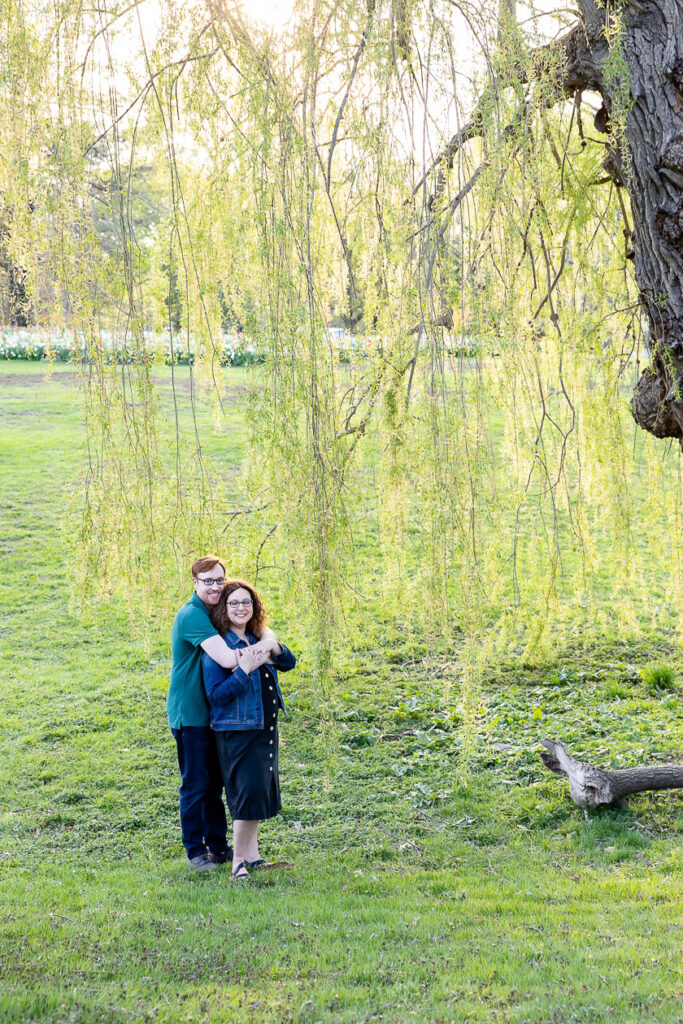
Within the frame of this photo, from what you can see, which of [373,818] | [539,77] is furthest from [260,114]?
[373,818]

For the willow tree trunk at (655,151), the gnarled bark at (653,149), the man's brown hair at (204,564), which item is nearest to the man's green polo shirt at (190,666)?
the man's brown hair at (204,564)

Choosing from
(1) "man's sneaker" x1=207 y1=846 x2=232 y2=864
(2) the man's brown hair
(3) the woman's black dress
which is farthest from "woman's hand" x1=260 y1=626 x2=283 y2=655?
(1) "man's sneaker" x1=207 y1=846 x2=232 y2=864

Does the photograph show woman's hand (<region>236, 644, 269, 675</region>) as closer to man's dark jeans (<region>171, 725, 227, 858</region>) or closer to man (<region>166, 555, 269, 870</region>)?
man (<region>166, 555, 269, 870</region>)

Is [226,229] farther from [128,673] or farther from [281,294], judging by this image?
[128,673]

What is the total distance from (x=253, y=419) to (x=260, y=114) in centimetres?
118

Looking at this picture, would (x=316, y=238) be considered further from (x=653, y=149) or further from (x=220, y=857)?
(x=220, y=857)

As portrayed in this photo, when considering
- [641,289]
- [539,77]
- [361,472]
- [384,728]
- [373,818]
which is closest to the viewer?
[641,289]

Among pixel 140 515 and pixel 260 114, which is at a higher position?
pixel 260 114

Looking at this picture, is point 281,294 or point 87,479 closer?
point 281,294

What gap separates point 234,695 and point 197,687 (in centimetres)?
24

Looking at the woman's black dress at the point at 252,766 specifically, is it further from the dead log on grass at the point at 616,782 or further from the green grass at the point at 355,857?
the dead log on grass at the point at 616,782

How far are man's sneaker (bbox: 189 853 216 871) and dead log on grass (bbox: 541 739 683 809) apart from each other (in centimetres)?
205

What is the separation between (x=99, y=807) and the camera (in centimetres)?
612

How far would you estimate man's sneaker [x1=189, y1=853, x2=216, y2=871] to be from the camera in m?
5.12
